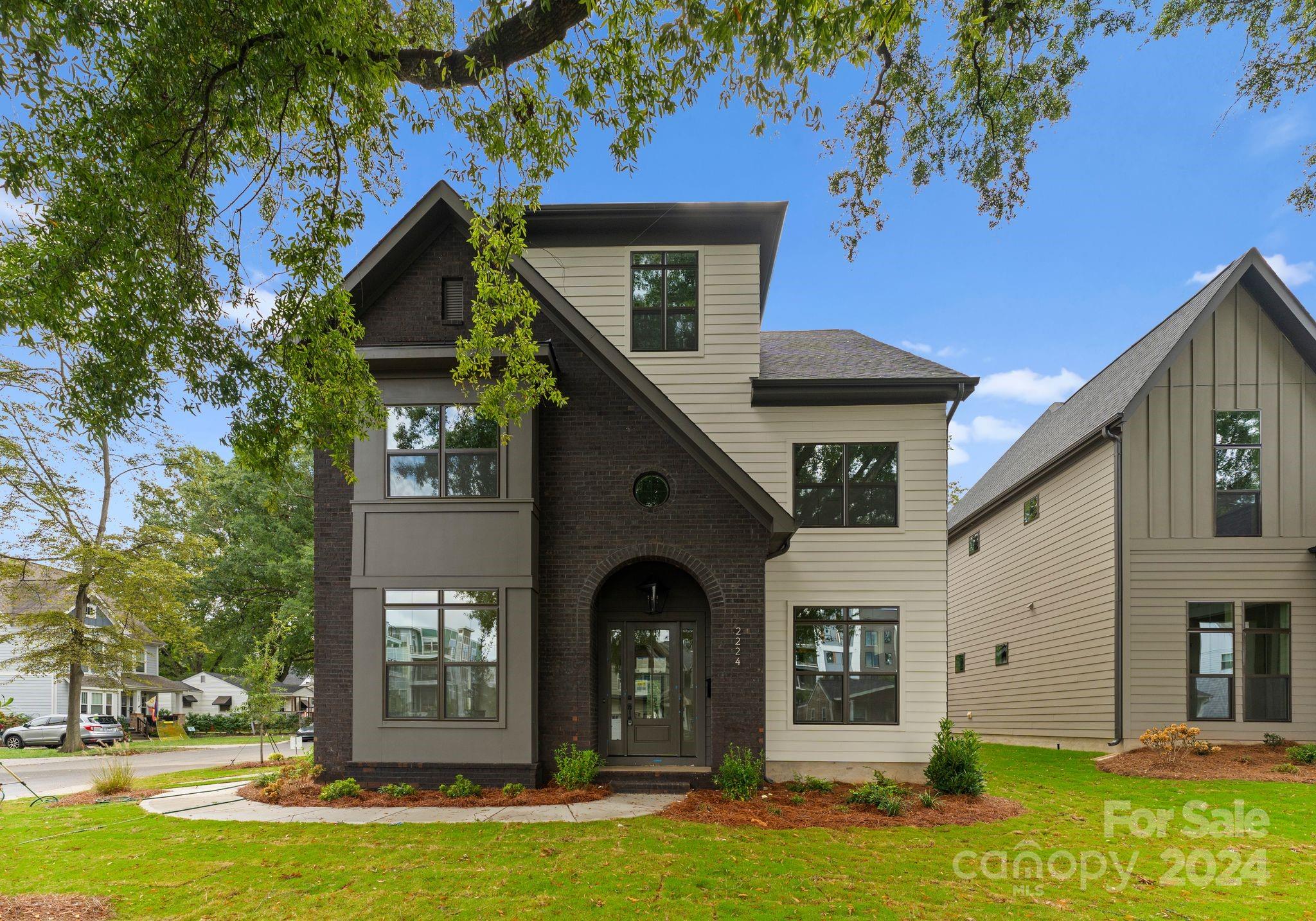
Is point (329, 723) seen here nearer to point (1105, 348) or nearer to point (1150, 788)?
point (1150, 788)

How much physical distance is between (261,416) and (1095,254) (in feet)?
89.1

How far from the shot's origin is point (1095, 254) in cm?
2581

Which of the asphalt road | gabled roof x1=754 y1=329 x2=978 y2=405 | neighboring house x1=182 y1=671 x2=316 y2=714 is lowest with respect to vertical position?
neighboring house x1=182 y1=671 x2=316 y2=714

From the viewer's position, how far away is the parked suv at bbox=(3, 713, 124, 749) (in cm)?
2686

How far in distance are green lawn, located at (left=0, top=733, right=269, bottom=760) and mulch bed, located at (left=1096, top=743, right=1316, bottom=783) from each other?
824 inches

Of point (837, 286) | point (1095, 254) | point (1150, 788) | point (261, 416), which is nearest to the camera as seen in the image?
point (261, 416)

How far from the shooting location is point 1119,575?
1465 cm

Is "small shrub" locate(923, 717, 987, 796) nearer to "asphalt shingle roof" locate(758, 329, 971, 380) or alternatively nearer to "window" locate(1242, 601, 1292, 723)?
"asphalt shingle roof" locate(758, 329, 971, 380)

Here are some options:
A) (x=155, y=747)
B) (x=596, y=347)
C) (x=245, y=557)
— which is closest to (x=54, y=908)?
(x=596, y=347)

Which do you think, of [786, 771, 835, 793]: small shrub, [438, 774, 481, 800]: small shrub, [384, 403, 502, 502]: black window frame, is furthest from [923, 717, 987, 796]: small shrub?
[384, 403, 502, 502]: black window frame

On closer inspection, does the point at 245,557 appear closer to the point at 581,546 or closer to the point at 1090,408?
the point at 581,546

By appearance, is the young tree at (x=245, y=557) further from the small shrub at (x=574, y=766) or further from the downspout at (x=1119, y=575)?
the downspout at (x=1119, y=575)

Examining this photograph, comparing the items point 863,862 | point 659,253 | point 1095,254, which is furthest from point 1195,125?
point 1095,254

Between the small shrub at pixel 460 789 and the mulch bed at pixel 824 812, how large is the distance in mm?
2739
